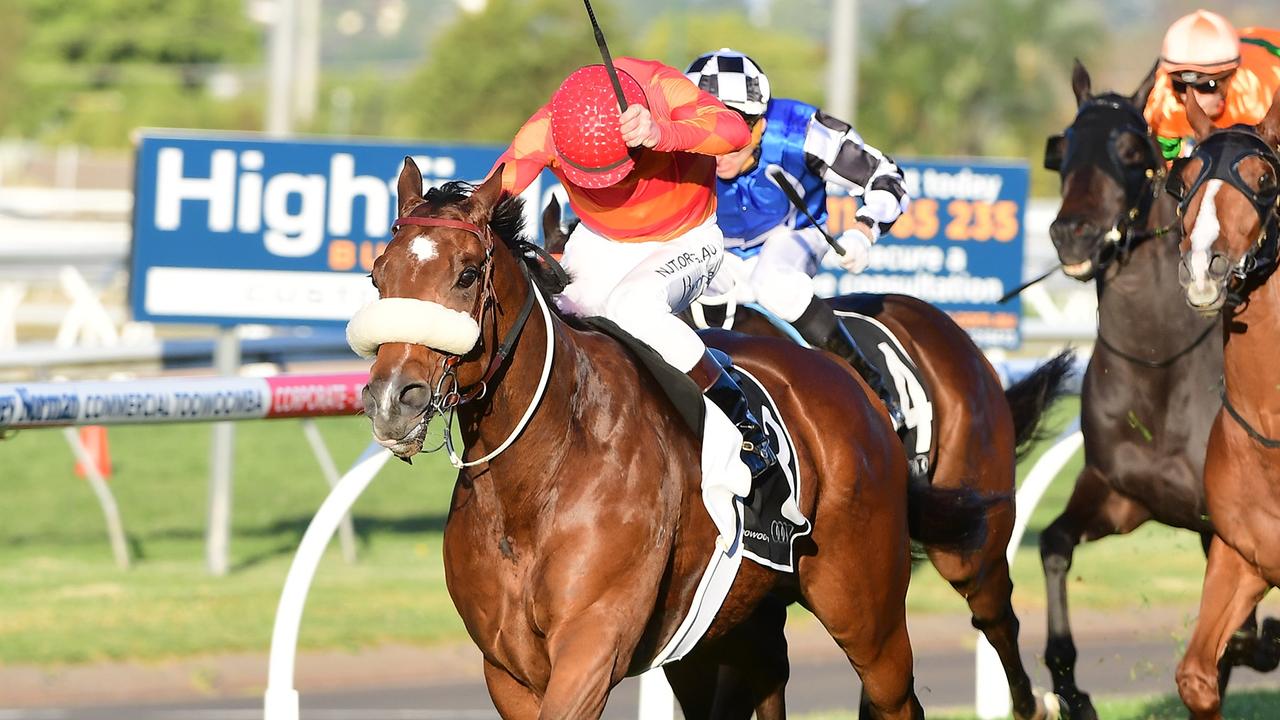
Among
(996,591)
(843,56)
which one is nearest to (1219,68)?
(996,591)

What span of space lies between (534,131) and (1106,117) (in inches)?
104

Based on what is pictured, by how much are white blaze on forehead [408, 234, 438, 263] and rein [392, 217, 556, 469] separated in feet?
0.15

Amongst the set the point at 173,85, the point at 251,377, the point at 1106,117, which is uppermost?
the point at 1106,117

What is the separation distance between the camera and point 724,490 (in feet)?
14.8

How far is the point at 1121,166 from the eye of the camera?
6.43 m

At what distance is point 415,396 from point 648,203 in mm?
1196

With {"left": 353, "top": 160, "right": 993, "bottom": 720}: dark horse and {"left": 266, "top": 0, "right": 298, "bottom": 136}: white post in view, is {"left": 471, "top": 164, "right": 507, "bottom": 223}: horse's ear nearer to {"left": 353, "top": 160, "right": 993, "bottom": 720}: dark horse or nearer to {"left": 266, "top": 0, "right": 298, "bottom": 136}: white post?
{"left": 353, "top": 160, "right": 993, "bottom": 720}: dark horse

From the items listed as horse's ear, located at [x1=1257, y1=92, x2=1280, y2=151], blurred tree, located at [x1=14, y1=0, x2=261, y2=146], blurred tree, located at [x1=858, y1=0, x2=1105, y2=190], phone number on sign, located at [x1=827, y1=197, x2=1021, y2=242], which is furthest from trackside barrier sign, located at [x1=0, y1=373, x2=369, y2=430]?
blurred tree, located at [x1=14, y1=0, x2=261, y2=146]

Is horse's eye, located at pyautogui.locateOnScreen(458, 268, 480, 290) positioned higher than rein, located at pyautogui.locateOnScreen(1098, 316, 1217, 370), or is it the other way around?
horse's eye, located at pyautogui.locateOnScreen(458, 268, 480, 290)

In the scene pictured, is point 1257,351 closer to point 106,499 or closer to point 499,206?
point 499,206

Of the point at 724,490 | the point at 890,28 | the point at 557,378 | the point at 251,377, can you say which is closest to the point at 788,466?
the point at 724,490

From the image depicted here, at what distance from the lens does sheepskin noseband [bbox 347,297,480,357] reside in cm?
383

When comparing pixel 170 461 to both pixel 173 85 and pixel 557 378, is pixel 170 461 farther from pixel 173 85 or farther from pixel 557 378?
pixel 173 85

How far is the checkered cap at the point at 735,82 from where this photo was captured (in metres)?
5.85
